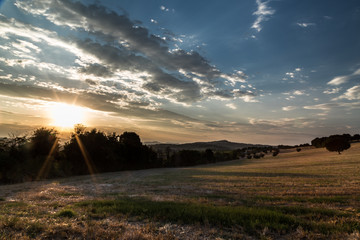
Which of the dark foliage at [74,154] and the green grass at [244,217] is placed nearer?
the green grass at [244,217]

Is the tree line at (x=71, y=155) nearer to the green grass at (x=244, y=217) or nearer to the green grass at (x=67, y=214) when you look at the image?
the green grass at (x=67, y=214)

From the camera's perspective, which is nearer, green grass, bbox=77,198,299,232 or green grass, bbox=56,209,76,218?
green grass, bbox=77,198,299,232

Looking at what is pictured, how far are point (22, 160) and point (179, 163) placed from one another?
6755 centimetres

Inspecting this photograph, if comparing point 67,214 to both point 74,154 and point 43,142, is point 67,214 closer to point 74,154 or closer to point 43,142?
point 43,142

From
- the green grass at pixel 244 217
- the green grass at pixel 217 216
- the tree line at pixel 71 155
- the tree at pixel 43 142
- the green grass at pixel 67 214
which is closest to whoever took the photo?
the green grass at pixel 244 217

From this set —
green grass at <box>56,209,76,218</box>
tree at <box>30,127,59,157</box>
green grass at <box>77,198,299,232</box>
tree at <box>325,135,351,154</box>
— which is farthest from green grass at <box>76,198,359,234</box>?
tree at <box>325,135,351,154</box>

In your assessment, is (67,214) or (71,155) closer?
(67,214)

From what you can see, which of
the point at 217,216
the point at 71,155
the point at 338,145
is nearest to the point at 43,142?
the point at 71,155

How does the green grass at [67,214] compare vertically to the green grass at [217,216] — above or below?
below

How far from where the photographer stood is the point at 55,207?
33.4 feet

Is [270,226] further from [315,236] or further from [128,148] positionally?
[128,148]

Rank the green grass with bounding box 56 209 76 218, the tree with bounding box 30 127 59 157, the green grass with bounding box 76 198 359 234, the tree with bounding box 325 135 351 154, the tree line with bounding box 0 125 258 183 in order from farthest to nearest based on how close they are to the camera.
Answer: the tree with bounding box 325 135 351 154
the tree with bounding box 30 127 59 157
the tree line with bounding box 0 125 258 183
the green grass with bounding box 56 209 76 218
the green grass with bounding box 76 198 359 234

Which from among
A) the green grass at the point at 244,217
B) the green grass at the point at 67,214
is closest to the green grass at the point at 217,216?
the green grass at the point at 244,217

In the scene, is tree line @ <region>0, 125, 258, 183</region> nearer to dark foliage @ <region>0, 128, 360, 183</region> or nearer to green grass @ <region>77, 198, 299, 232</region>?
dark foliage @ <region>0, 128, 360, 183</region>
